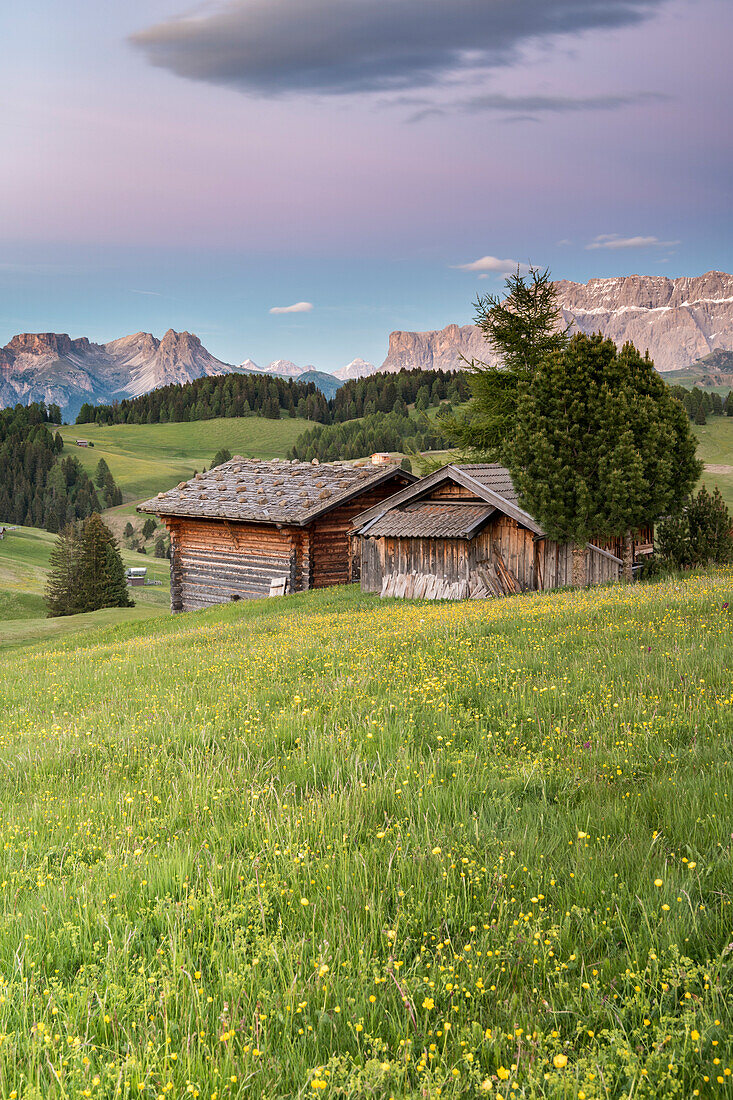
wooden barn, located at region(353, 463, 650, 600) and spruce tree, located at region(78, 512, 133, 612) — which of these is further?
spruce tree, located at region(78, 512, 133, 612)

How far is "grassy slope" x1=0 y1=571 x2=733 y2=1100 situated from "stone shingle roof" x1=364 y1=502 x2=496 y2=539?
59.4 feet

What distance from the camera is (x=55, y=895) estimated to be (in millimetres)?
3609

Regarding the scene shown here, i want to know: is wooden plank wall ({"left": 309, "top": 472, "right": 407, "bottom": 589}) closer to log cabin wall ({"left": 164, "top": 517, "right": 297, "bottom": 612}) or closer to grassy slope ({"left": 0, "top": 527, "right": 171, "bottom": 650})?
log cabin wall ({"left": 164, "top": 517, "right": 297, "bottom": 612})

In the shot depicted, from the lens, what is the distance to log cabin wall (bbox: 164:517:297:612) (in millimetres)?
31125

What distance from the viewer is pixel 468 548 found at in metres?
25.5

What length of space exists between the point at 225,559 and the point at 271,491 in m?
4.03

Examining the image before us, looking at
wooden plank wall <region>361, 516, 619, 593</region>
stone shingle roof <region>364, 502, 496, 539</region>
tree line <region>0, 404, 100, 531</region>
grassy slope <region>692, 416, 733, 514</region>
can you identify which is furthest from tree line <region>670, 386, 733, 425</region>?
tree line <region>0, 404, 100, 531</region>

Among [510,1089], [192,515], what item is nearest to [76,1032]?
[510,1089]

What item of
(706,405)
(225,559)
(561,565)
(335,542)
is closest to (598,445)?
(561,565)

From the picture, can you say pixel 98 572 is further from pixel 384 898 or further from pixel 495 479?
pixel 384 898

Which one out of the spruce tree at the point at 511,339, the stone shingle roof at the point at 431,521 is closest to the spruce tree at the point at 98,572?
the spruce tree at the point at 511,339

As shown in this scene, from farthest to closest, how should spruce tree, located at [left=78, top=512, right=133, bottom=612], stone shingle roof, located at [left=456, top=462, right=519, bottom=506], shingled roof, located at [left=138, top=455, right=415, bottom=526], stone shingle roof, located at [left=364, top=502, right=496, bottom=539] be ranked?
spruce tree, located at [left=78, top=512, right=133, bottom=612], shingled roof, located at [left=138, top=455, right=415, bottom=526], stone shingle roof, located at [left=456, top=462, right=519, bottom=506], stone shingle roof, located at [left=364, top=502, right=496, bottom=539]

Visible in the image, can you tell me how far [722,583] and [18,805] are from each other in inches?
517

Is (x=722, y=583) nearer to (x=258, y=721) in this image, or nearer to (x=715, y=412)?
(x=258, y=721)
